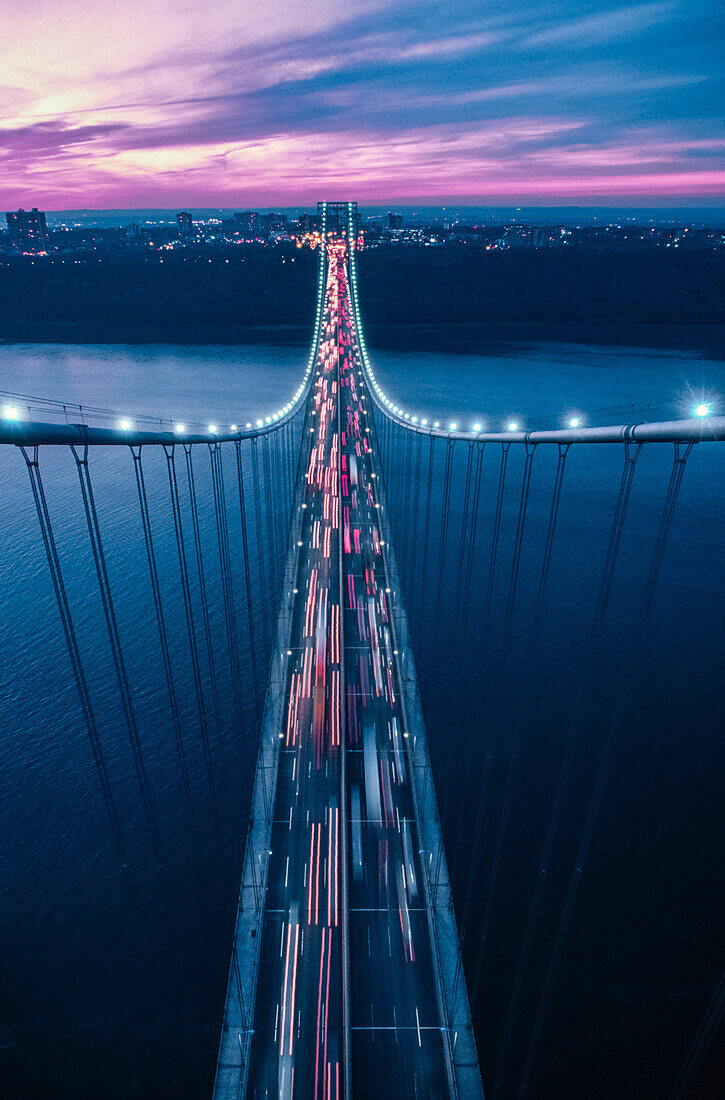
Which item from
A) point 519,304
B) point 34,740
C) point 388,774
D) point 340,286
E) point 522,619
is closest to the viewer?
point 388,774

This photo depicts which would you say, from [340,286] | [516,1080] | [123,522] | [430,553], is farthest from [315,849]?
[340,286]

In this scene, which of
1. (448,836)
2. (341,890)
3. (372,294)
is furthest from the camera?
(372,294)

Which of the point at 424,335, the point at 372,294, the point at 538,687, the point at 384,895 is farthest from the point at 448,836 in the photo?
the point at 372,294

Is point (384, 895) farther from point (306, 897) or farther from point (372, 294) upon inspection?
point (372, 294)

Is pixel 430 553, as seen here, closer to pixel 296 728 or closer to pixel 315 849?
pixel 296 728

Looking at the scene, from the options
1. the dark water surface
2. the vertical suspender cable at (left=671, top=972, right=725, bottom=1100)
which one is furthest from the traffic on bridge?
the vertical suspender cable at (left=671, top=972, right=725, bottom=1100)

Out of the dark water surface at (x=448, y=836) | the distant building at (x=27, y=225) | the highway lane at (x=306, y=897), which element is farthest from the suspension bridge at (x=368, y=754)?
the distant building at (x=27, y=225)
